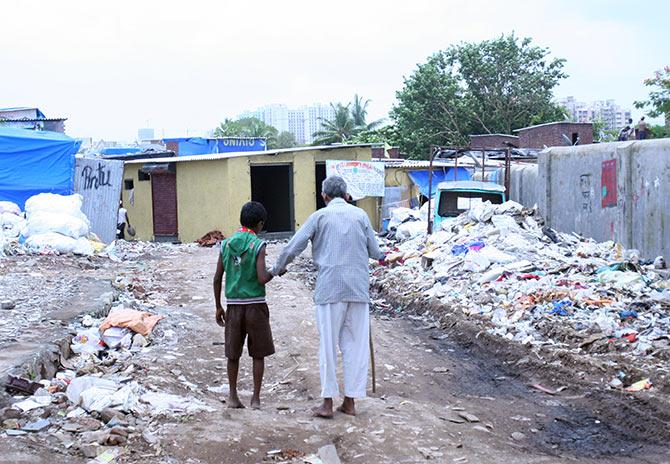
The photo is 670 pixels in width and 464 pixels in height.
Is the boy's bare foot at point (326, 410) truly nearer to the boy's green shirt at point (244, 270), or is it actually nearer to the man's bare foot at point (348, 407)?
the man's bare foot at point (348, 407)

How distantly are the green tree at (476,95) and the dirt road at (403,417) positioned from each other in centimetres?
2934

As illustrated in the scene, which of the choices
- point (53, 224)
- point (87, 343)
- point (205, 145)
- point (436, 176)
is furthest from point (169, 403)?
point (205, 145)

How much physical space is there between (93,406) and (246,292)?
122 centimetres

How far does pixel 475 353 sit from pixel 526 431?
298 centimetres

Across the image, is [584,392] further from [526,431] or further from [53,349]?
[53,349]

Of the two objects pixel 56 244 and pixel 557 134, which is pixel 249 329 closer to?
pixel 56 244

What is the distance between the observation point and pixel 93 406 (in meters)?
4.97

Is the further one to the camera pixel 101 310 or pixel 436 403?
pixel 101 310

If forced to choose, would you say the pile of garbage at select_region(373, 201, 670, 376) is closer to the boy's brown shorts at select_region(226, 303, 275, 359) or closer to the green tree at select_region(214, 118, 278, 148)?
the boy's brown shorts at select_region(226, 303, 275, 359)

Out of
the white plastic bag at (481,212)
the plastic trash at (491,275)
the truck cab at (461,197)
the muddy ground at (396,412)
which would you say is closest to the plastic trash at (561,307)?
the muddy ground at (396,412)

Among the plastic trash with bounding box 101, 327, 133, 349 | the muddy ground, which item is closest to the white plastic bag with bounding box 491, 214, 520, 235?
the muddy ground

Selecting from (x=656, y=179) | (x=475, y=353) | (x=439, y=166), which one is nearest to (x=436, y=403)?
(x=475, y=353)

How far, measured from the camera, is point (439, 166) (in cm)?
2383

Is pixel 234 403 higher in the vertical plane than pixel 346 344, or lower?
lower
